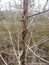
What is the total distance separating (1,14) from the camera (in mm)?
1022

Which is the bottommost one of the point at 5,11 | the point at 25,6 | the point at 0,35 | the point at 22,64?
the point at 0,35

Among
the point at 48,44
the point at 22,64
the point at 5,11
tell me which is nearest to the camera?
the point at 22,64

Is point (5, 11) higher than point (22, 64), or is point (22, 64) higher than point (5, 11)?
point (5, 11)

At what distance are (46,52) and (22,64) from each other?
1866mm

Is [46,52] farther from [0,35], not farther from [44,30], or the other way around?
[0,35]

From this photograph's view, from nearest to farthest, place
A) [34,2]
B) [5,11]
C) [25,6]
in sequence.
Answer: [25,6], [34,2], [5,11]

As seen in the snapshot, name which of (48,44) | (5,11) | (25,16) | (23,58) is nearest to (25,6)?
(25,16)

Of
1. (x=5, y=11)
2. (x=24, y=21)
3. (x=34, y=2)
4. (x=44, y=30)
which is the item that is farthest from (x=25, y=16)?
(x=44, y=30)

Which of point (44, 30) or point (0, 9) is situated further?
point (44, 30)

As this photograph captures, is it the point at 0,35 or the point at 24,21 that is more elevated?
the point at 24,21

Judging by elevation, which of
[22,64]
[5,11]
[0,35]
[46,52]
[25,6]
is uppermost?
[25,6]

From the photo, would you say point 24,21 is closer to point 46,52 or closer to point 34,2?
point 34,2

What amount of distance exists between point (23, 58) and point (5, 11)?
41cm

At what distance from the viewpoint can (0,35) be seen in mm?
2195
